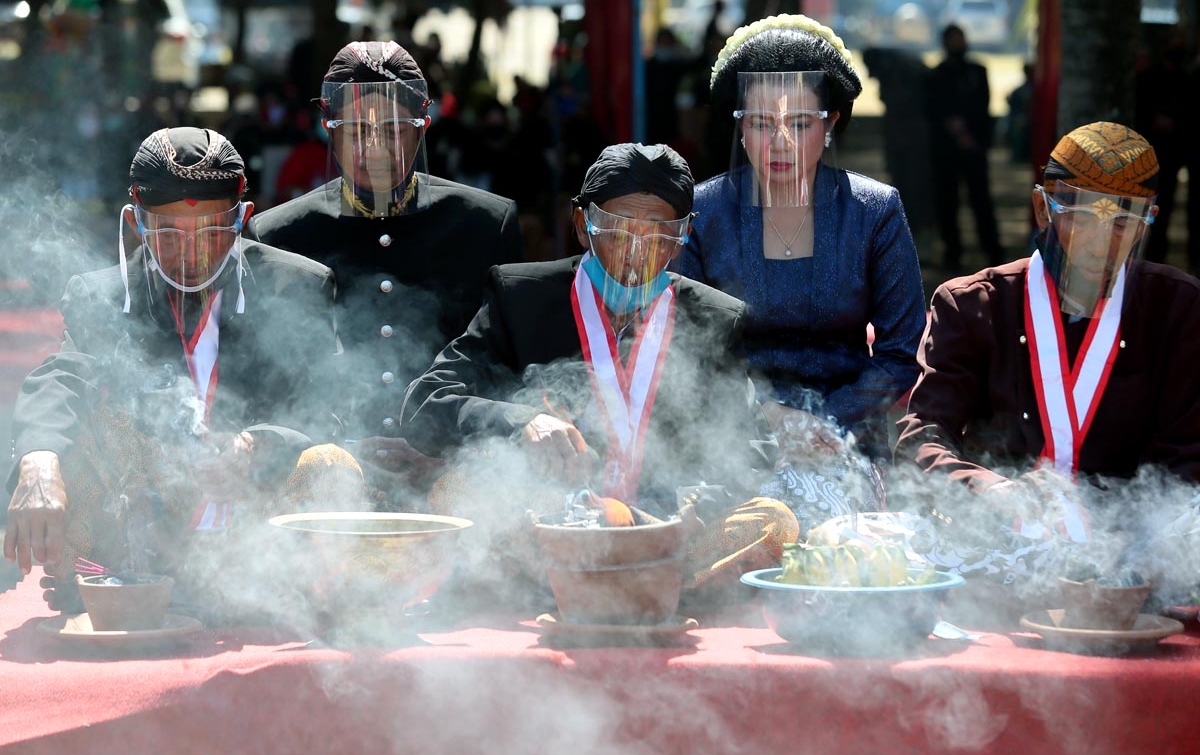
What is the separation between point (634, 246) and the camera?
3.91 metres

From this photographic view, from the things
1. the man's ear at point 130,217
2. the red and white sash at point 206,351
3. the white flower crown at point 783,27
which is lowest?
the red and white sash at point 206,351

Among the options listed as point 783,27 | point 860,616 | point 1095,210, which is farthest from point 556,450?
point 783,27

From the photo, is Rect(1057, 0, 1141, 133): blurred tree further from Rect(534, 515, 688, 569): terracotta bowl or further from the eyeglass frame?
Rect(534, 515, 688, 569): terracotta bowl

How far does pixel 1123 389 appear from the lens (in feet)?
12.9

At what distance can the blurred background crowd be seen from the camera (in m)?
10.1

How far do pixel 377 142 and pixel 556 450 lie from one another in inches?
53.6

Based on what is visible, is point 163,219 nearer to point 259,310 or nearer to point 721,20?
→ point 259,310

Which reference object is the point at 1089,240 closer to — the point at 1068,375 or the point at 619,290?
the point at 1068,375

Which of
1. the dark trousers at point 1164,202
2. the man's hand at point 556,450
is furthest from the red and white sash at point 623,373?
the dark trousers at point 1164,202

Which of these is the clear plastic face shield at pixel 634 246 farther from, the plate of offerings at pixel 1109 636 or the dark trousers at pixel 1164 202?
the dark trousers at pixel 1164 202

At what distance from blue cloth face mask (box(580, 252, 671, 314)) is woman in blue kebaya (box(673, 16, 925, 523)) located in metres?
0.54

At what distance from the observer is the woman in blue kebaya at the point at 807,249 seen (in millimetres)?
4328

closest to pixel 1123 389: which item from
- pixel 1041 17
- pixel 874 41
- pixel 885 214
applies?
pixel 885 214

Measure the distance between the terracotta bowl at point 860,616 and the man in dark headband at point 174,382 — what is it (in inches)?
51.1
